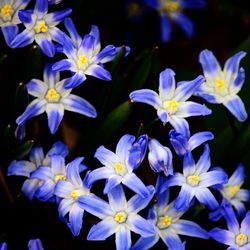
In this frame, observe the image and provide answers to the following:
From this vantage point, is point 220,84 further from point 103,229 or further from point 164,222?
point 103,229

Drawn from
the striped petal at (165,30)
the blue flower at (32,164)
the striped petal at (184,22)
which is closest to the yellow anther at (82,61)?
the blue flower at (32,164)

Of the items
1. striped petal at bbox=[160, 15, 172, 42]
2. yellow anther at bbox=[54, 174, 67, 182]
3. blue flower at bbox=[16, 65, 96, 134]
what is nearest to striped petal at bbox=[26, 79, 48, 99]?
blue flower at bbox=[16, 65, 96, 134]

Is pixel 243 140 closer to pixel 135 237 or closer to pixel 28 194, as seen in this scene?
pixel 135 237

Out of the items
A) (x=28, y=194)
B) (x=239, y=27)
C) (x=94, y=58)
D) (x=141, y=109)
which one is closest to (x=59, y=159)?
(x=28, y=194)

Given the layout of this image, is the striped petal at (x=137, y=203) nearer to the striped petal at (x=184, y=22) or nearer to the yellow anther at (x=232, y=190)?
the yellow anther at (x=232, y=190)

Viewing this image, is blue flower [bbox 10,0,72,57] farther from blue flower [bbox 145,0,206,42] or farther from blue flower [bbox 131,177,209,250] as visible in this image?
blue flower [bbox 145,0,206,42]

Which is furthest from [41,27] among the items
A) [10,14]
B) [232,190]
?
[232,190]
